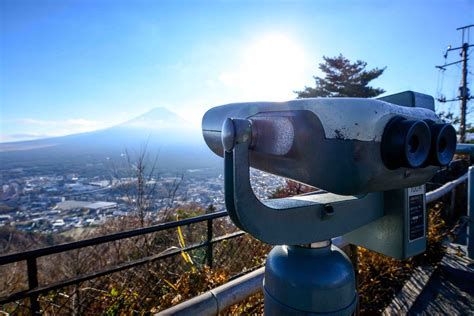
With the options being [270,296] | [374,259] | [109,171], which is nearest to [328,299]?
[270,296]

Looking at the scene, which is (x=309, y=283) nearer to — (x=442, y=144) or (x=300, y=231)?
(x=300, y=231)

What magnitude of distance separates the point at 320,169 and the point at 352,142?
0.10 m

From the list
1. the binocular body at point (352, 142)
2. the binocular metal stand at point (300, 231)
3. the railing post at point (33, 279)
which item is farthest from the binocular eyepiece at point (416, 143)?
the railing post at point (33, 279)

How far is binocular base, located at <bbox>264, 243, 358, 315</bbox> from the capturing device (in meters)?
0.68

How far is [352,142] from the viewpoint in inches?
23.3

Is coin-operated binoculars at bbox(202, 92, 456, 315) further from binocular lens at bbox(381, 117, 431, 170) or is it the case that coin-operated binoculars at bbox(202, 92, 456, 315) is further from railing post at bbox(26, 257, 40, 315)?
railing post at bbox(26, 257, 40, 315)

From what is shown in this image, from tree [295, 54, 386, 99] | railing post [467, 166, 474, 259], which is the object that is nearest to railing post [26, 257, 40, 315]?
railing post [467, 166, 474, 259]

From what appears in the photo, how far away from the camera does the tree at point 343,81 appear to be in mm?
14727

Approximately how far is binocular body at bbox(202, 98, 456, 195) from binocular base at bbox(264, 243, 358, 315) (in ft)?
0.67

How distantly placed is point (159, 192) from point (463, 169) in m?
6.98

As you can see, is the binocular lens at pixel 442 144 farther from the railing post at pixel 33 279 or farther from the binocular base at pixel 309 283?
the railing post at pixel 33 279

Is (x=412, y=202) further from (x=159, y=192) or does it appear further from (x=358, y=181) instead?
(x=159, y=192)

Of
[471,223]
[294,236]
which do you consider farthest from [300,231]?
[471,223]

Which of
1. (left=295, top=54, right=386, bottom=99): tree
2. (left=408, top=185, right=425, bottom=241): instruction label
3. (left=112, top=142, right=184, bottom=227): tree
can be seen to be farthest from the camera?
(left=295, top=54, right=386, bottom=99): tree
